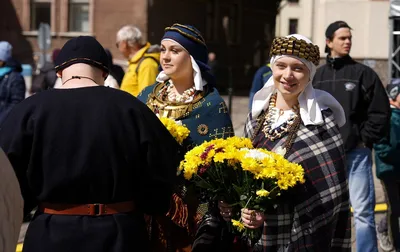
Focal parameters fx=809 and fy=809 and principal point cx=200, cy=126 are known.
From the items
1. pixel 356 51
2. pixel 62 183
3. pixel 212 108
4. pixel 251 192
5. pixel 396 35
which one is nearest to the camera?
pixel 62 183

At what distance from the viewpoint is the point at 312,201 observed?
4535 mm

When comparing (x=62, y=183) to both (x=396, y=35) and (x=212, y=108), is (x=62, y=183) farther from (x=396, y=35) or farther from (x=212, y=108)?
(x=396, y=35)

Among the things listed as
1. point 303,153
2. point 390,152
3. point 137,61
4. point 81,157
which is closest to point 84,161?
point 81,157

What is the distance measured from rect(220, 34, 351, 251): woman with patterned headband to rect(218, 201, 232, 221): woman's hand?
0.15m

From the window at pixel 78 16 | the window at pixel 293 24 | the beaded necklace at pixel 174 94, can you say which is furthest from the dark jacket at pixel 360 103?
the window at pixel 293 24

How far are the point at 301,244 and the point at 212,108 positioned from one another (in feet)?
4.17

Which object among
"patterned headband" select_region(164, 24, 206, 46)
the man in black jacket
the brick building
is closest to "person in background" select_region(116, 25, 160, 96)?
the man in black jacket

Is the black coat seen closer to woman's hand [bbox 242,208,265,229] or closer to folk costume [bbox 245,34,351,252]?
woman's hand [bbox 242,208,265,229]

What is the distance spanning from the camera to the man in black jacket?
6.57 metres

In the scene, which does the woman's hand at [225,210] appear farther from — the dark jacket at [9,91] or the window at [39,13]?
the window at [39,13]

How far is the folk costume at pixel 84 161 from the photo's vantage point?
365 centimetres

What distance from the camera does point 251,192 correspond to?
14.2ft

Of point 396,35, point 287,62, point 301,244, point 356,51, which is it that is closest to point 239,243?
point 301,244

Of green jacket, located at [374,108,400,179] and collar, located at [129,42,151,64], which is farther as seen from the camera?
collar, located at [129,42,151,64]
